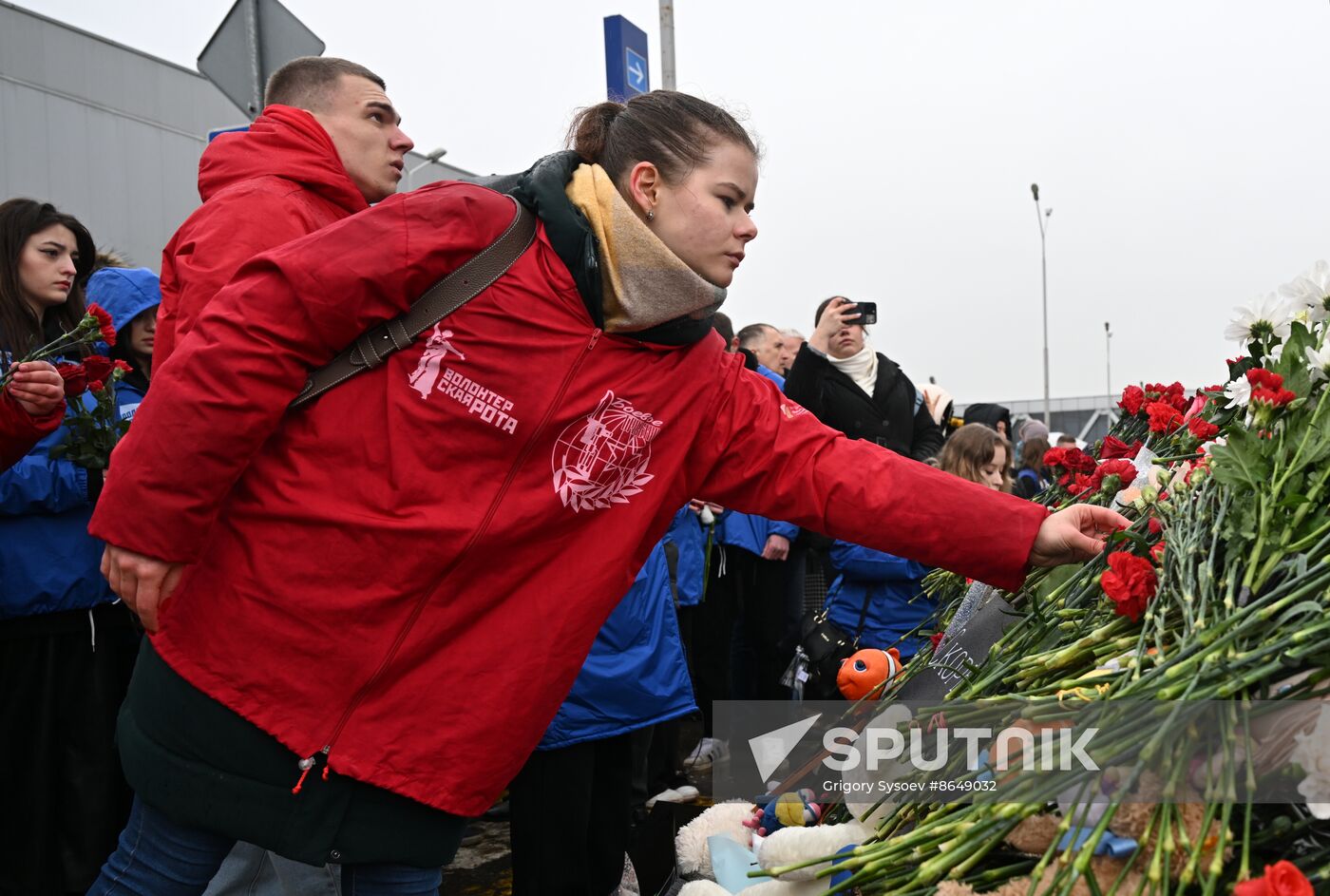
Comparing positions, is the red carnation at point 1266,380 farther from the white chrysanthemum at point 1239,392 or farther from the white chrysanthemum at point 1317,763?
the white chrysanthemum at point 1317,763

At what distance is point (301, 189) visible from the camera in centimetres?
278

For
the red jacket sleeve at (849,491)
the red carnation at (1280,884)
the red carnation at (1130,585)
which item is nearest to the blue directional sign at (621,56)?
the red jacket sleeve at (849,491)

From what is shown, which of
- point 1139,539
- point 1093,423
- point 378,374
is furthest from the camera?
point 1093,423

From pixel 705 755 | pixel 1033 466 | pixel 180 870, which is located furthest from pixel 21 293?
pixel 1033 466

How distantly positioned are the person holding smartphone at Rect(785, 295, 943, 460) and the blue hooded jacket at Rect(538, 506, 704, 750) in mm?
A: 1442

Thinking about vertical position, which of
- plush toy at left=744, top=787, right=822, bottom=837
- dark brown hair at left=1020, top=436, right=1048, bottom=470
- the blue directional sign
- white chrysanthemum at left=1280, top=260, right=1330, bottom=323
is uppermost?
the blue directional sign

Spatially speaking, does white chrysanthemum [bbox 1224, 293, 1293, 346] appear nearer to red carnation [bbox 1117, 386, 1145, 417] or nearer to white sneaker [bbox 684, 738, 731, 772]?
red carnation [bbox 1117, 386, 1145, 417]

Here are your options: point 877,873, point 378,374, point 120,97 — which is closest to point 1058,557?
point 877,873

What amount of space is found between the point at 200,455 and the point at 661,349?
84 centimetres

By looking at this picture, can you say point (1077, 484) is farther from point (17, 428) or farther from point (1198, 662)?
point (17, 428)

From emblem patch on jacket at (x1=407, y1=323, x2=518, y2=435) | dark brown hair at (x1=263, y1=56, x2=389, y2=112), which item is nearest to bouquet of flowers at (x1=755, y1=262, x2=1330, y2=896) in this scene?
emblem patch on jacket at (x1=407, y1=323, x2=518, y2=435)

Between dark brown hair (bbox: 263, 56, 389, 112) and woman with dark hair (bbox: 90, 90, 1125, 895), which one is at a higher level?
dark brown hair (bbox: 263, 56, 389, 112)

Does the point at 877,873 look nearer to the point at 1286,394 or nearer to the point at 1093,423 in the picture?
the point at 1286,394

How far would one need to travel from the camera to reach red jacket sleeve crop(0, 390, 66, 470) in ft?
10.8
